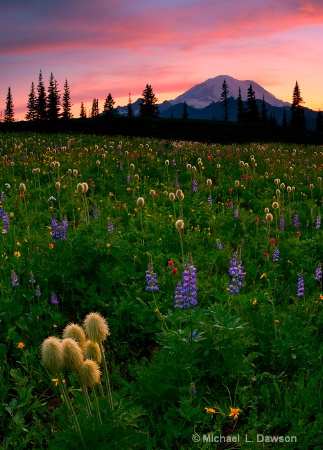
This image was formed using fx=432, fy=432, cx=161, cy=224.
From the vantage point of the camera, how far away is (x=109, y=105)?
99062 millimetres

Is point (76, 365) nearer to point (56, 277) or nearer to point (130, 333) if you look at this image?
point (130, 333)

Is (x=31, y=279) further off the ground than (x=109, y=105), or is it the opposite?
(x=109, y=105)

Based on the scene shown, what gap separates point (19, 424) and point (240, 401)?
1713 mm

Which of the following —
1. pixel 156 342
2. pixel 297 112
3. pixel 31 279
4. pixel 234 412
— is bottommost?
pixel 234 412

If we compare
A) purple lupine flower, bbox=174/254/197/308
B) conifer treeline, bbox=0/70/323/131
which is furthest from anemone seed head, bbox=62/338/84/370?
conifer treeline, bbox=0/70/323/131

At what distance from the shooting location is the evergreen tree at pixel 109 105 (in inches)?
3797

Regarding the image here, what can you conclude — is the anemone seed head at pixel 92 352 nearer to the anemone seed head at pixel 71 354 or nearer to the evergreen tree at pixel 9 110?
the anemone seed head at pixel 71 354

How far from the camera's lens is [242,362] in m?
3.51

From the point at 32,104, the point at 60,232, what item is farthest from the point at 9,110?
the point at 60,232

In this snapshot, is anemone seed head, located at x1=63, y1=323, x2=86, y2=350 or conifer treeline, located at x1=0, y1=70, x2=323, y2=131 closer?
anemone seed head, located at x1=63, y1=323, x2=86, y2=350

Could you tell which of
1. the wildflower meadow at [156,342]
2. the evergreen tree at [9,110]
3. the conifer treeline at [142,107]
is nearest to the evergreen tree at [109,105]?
the conifer treeline at [142,107]

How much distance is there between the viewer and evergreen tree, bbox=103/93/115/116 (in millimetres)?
96438

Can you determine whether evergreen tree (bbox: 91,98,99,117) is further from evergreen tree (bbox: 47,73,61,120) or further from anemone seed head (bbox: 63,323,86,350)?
anemone seed head (bbox: 63,323,86,350)

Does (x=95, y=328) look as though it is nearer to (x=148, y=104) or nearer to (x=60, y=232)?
(x=60, y=232)
